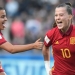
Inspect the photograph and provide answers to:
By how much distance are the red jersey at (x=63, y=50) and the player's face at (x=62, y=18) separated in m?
0.11

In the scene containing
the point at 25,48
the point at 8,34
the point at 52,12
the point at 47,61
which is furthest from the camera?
the point at 52,12

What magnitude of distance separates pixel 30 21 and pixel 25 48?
23.8 ft

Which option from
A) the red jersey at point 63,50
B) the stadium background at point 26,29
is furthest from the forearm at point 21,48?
the stadium background at point 26,29

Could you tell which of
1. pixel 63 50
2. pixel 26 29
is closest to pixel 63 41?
pixel 63 50

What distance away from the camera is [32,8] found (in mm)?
15734

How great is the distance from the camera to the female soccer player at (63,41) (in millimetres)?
7336

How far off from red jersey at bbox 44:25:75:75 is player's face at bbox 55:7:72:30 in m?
0.11

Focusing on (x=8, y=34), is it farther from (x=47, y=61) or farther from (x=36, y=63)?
(x=47, y=61)

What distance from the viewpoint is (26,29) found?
1390 centimetres

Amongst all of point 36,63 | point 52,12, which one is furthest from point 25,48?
point 52,12

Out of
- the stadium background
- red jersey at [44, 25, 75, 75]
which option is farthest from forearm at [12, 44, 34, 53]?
the stadium background

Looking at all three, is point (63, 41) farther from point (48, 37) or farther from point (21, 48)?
point (21, 48)

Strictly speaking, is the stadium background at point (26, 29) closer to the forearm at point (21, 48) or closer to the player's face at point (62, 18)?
the player's face at point (62, 18)

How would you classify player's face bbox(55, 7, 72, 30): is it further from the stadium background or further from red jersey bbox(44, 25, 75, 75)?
the stadium background
